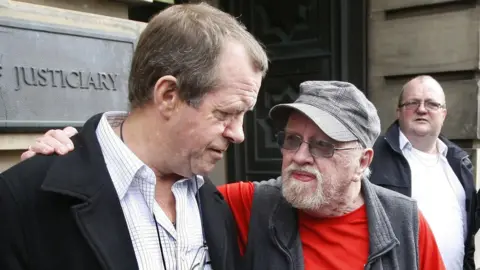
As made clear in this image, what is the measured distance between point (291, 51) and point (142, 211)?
3.43m

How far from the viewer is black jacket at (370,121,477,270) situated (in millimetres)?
3266

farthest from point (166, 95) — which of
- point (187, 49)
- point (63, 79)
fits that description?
point (63, 79)

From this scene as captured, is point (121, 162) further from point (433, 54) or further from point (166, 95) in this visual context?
point (433, 54)

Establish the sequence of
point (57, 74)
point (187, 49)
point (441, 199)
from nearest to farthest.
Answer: point (187, 49)
point (57, 74)
point (441, 199)

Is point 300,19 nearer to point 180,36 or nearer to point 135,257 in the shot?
point 180,36

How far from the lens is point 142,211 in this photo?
1.45m

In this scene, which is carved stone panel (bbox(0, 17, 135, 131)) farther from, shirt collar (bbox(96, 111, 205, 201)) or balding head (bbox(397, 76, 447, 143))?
balding head (bbox(397, 76, 447, 143))

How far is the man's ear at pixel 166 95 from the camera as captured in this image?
1.42 m

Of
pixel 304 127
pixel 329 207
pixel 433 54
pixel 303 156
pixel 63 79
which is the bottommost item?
pixel 329 207

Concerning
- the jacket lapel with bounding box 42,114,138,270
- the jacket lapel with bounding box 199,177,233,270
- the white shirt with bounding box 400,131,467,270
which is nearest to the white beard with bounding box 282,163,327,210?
the jacket lapel with bounding box 199,177,233,270

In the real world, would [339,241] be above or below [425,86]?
below

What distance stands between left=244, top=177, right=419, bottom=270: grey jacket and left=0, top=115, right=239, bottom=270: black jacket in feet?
2.24

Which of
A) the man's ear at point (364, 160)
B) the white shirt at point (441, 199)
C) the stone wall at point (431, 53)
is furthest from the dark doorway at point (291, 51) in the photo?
the man's ear at point (364, 160)

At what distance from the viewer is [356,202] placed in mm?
2018
